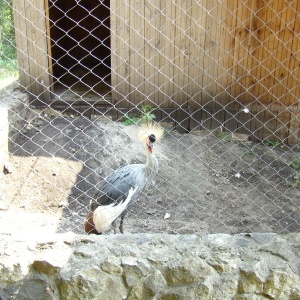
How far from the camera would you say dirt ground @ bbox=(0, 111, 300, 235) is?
459 centimetres

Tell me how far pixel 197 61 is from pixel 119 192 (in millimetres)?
2834

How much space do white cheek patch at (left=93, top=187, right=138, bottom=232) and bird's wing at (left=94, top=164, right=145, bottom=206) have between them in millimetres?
33

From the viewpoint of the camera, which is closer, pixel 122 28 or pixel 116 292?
pixel 116 292

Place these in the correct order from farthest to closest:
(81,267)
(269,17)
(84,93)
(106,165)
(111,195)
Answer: (84,93), (269,17), (106,165), (111,195), (81,267)

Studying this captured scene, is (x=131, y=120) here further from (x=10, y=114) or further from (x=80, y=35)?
(x=80, y=35)

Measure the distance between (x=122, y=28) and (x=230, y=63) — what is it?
4.86ft

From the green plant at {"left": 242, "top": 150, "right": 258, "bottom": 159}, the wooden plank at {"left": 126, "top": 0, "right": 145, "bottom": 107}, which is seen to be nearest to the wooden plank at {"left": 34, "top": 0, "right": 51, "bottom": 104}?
the wooden plank at {"left": 126, "top": 0, "right": 145, "bottom": 107}

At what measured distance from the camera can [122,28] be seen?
609 cm

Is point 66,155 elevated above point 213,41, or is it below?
below

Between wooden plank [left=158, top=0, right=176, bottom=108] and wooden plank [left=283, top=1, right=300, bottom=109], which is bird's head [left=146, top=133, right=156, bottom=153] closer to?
wooden plank [left=158, top=0, right=176, bottom=108]

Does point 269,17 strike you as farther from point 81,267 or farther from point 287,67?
point 81,267

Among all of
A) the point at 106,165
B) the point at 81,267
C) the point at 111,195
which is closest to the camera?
the point at 81,267

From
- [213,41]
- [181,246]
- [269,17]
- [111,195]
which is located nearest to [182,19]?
[213,41]

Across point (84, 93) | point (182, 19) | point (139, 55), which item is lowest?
point (84, 93)
